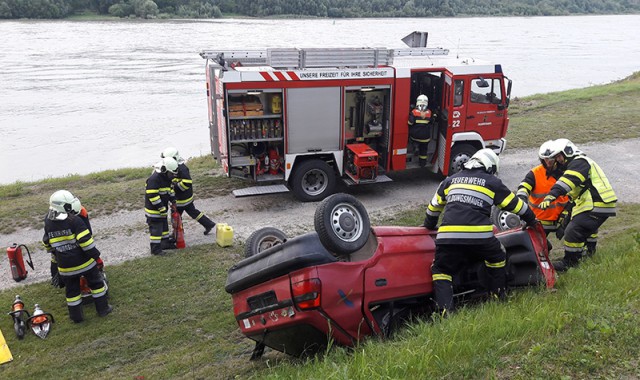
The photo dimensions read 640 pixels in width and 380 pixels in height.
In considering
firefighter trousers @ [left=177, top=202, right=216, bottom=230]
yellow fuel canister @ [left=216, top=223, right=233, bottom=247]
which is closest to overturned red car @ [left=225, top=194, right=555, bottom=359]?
yellow fuel canister @ [left=216, top=223, right=233, bottom=247]

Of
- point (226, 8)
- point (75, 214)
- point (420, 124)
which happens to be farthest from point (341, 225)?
point (226, 8)

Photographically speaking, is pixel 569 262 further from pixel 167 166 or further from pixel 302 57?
pixel 302 57

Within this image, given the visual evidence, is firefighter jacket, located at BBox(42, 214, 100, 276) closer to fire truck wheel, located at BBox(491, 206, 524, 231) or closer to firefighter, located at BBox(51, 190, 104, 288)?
firefighter, located at BBox(51, 190, 104, 288)

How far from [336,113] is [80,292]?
17.5 feet

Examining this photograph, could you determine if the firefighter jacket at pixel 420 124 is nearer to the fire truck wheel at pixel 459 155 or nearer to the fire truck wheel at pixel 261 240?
the fire truck wheel at pixel 459 155

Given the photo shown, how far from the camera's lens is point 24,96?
88.9 ft

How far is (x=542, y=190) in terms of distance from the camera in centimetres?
668

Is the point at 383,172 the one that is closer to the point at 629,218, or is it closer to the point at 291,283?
the point at 629,218

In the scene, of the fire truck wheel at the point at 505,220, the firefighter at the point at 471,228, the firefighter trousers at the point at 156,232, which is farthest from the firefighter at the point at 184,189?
the firefighter at the point at 471,228

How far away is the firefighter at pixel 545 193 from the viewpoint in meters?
6.43

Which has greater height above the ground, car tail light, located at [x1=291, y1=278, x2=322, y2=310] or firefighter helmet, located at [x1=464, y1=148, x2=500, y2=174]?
firefighter helmet, located at [x1=464, y1=148, x2=500, y2=174]

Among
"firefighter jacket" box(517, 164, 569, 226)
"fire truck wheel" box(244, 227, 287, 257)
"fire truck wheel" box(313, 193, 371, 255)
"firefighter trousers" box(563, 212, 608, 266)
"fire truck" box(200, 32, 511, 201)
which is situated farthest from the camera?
"fire truck" box(200, 32, 511, 201)

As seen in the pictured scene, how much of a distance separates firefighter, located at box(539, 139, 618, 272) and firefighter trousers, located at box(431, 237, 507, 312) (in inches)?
55.0

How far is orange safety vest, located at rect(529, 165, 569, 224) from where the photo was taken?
6.61m
